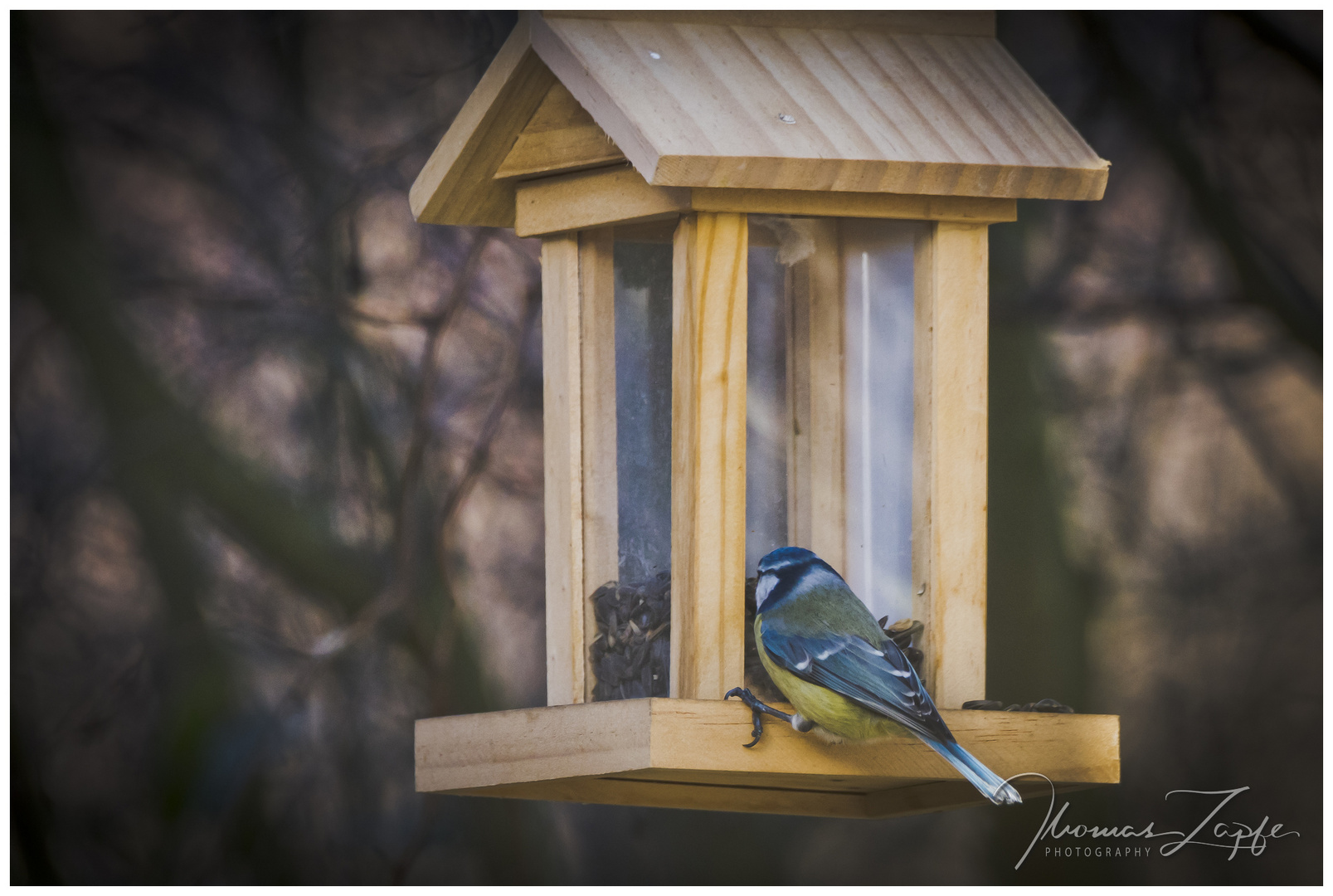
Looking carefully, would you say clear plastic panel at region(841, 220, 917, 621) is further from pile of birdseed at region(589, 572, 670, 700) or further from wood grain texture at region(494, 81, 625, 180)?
wood grain texture at region(494, 81, 625, 180)

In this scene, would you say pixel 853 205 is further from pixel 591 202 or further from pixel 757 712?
pixel 757 712

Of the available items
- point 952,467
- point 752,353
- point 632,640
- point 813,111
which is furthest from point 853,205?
point 632,640

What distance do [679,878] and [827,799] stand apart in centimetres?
182

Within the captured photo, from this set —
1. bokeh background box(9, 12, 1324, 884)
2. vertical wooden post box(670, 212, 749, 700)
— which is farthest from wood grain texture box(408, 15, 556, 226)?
bokeh background box(9, 12, 1324, 884)

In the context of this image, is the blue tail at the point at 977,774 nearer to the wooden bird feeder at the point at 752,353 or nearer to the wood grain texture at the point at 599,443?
the wooden bird feeder at the point at 752,353

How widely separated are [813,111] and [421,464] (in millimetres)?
2285

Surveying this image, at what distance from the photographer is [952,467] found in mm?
2674

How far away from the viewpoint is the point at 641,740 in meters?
2.32

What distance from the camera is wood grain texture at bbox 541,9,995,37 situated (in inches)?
106

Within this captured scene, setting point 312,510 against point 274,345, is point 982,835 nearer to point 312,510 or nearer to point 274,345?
point 312,510

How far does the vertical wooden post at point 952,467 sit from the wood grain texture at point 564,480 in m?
0.56

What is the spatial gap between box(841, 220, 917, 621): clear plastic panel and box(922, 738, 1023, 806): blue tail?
0.45 m

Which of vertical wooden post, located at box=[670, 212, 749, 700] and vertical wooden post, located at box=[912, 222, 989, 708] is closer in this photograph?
vertical wooden post, located at box=[670, 212, 749, 700]

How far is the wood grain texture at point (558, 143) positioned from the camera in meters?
2.80
